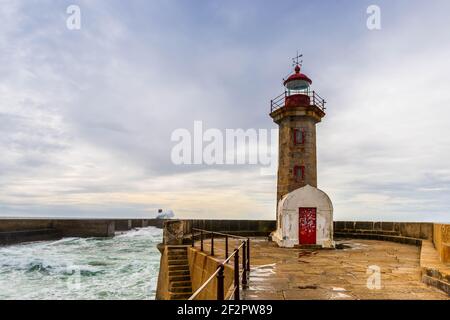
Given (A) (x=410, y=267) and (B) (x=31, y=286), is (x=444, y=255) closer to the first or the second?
(A) (x=410, y=267)

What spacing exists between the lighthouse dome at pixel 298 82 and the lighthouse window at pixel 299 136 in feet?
8.06

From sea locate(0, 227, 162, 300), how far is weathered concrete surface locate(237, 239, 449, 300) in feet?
28.4

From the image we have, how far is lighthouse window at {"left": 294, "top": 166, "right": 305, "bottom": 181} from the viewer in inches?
681

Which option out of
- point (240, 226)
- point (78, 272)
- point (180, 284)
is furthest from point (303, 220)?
point (78, 272)

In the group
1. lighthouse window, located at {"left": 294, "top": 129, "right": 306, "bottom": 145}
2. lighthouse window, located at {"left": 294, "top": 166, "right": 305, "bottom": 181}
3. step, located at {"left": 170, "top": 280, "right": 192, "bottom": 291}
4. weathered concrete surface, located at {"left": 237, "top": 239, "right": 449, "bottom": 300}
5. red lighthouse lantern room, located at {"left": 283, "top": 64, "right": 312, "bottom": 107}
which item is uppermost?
red lighthouse lantern room, located at {"left": 283, "top": 64, "right": 312, "bottom": 107}

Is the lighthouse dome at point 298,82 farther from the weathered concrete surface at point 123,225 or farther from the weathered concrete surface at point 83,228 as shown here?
the weathered concrete surface at point 123,225

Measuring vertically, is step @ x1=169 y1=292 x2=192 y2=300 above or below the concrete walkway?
below

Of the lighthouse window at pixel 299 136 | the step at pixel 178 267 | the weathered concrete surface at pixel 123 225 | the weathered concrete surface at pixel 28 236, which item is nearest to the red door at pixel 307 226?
the lighthouse window at pixel 299 136

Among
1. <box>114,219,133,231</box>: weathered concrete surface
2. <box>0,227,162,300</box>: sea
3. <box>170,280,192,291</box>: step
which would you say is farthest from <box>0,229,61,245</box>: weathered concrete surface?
<box>170,280,192,291</box>: step

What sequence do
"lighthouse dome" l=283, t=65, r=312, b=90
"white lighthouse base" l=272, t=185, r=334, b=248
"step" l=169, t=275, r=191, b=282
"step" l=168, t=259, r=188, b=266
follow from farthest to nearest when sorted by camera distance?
"lighthouse dome" l=283, t=65, r=312, b=90 < "white lighthouse base" l=272, t=185, r=334, b=248 < "step" l=168, t=259, r=188, b=266 < "step" l=169, t=275, r=191, b=282

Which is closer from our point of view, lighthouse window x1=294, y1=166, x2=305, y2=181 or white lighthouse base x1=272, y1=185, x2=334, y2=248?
white lighthouse base x1=272, y1=185, x2=334, y2=248

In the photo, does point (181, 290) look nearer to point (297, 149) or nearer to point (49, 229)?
point (297, 149)

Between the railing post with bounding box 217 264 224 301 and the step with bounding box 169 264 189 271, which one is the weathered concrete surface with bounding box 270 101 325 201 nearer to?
the step with bounding box 169 264 189 271

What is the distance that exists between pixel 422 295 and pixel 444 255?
2.96 m
